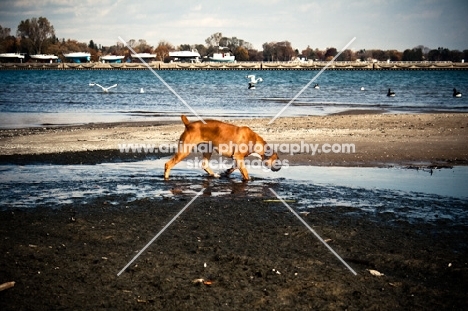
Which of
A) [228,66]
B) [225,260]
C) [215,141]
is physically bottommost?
[225,260]

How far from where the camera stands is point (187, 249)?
620 cm

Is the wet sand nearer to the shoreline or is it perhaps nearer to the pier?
the shoreline

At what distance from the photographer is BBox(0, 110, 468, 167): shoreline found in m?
12.7

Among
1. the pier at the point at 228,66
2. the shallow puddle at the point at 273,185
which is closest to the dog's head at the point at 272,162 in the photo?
the shallow puddle at the point at 273,185

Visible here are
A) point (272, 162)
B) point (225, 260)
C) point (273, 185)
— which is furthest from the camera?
point (272, 162)

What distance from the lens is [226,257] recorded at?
5930 mm

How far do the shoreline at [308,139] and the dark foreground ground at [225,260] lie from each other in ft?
16.5

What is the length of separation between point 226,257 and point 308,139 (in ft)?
33.6

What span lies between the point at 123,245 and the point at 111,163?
6.19 meters

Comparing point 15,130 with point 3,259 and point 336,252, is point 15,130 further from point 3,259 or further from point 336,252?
point 336,252

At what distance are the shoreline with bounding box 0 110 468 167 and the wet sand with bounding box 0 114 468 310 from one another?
156 inches

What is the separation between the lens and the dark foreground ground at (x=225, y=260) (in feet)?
16.1

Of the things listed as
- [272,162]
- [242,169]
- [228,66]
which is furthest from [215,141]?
[228,66]

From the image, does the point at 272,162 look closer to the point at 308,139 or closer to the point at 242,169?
the point at 242,169
